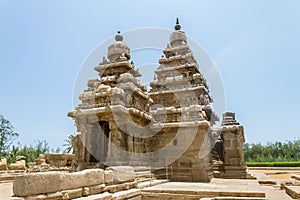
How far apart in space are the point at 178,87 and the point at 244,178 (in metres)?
6.40

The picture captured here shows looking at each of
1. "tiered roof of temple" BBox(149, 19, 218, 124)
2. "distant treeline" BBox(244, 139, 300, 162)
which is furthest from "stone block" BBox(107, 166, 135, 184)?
"distant treeline" BBox(244, 139, 300, 162)

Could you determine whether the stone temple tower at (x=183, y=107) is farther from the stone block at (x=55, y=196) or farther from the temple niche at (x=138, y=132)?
the stone block at (x=55, y=196)

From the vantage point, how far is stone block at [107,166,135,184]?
6039 millimetres

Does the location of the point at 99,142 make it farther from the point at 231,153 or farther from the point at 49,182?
the point at 231,153

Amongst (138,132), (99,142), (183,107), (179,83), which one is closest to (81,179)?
(138,132)

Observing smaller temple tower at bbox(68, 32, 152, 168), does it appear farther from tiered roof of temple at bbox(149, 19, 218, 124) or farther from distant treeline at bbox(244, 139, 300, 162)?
distant treeline at bbox(244, 139, 300, 162)

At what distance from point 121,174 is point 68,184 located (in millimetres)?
2066

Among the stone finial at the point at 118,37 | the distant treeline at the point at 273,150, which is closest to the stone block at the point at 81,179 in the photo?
the stone finial at the point at 118,37

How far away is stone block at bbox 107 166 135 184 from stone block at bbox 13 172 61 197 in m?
2.07

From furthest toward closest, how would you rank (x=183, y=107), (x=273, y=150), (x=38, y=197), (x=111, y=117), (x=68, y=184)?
1. (x=273, y=150)
2. (x=183, y=107)
3. (x=111, y=117)
4. (x=68, y=184)
5. (x=38, y=197)

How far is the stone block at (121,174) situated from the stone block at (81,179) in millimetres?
636

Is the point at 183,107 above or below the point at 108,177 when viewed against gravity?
above

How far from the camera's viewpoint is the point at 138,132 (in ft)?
33.2

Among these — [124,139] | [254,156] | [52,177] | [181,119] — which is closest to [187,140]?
[181,119]
